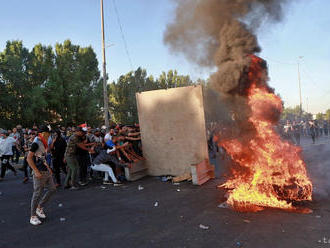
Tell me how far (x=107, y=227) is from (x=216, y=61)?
4.75 metres

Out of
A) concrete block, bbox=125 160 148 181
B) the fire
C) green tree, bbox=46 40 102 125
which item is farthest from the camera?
green tree, bbox=46 40 102 125

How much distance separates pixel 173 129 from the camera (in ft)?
A: 28.6

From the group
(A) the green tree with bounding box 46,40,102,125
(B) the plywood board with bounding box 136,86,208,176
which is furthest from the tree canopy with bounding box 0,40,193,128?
(B) the plywood board with bounding box 136,86,208,176

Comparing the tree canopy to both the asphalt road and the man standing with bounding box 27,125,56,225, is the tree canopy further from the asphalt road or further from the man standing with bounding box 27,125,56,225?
the man standing with bounding box 27,125,56,225

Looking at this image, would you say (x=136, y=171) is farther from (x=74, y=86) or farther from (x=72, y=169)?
(x=74, y=86)

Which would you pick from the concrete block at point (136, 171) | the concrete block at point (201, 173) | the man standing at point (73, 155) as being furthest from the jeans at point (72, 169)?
the concrete block at point (201, 173)

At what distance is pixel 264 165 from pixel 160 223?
2711 millimetres

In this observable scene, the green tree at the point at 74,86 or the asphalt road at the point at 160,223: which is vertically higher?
the green tree at the point at 74,86

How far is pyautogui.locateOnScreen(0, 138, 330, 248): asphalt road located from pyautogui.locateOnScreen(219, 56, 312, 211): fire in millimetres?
363

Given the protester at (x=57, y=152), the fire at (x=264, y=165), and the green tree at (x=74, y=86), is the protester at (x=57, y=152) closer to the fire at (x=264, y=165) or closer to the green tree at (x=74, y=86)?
the fire at (x=264, y=165)

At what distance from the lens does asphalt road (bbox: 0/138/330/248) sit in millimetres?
3912

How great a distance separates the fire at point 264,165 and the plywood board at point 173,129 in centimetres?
173

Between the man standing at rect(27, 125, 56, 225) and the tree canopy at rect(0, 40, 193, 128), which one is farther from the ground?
the tree canopy at rect(0, 40, 193, 128)

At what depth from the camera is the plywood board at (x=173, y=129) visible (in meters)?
8.30
